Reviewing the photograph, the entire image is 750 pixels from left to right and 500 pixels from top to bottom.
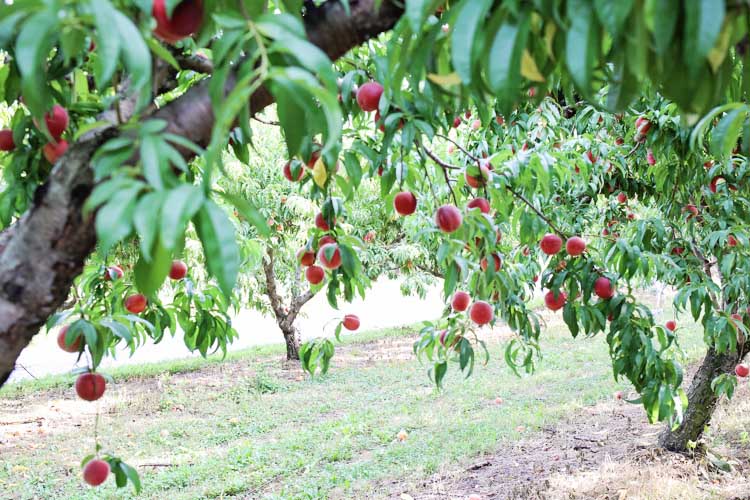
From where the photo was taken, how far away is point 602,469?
423 centimetres

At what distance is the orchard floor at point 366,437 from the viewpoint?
168 inches

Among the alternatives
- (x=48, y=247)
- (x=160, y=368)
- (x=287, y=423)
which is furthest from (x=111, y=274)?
(x=160, y=368)

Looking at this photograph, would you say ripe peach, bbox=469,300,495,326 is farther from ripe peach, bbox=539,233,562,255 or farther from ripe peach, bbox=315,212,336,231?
ripe peach, bbox=315,212,336,231

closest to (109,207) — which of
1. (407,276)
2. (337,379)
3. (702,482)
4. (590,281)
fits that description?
(590,281)

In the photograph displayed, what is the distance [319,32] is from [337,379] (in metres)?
7.84

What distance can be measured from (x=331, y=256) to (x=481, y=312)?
0.70 m

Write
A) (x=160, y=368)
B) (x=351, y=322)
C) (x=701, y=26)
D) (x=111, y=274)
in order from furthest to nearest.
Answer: (x=160, y=368) → (x=351, y=322) → (x=111, y=274) → (x=701, y=26)

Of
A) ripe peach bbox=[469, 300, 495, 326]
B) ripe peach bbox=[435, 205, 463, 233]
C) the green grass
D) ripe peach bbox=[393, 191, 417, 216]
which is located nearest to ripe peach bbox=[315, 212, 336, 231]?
ripe peach bbox=[393, 191, 417, 216]

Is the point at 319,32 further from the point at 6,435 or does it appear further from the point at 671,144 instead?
the point at 6,435

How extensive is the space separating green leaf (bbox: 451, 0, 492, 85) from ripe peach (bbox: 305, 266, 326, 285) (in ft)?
4.99

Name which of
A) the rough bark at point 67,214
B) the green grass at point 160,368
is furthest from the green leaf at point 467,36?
the green grass at point 160,368

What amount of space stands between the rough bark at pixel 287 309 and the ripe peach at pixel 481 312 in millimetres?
6714

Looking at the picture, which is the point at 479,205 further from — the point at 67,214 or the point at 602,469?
the point at 602,469

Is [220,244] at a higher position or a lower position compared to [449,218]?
lower
